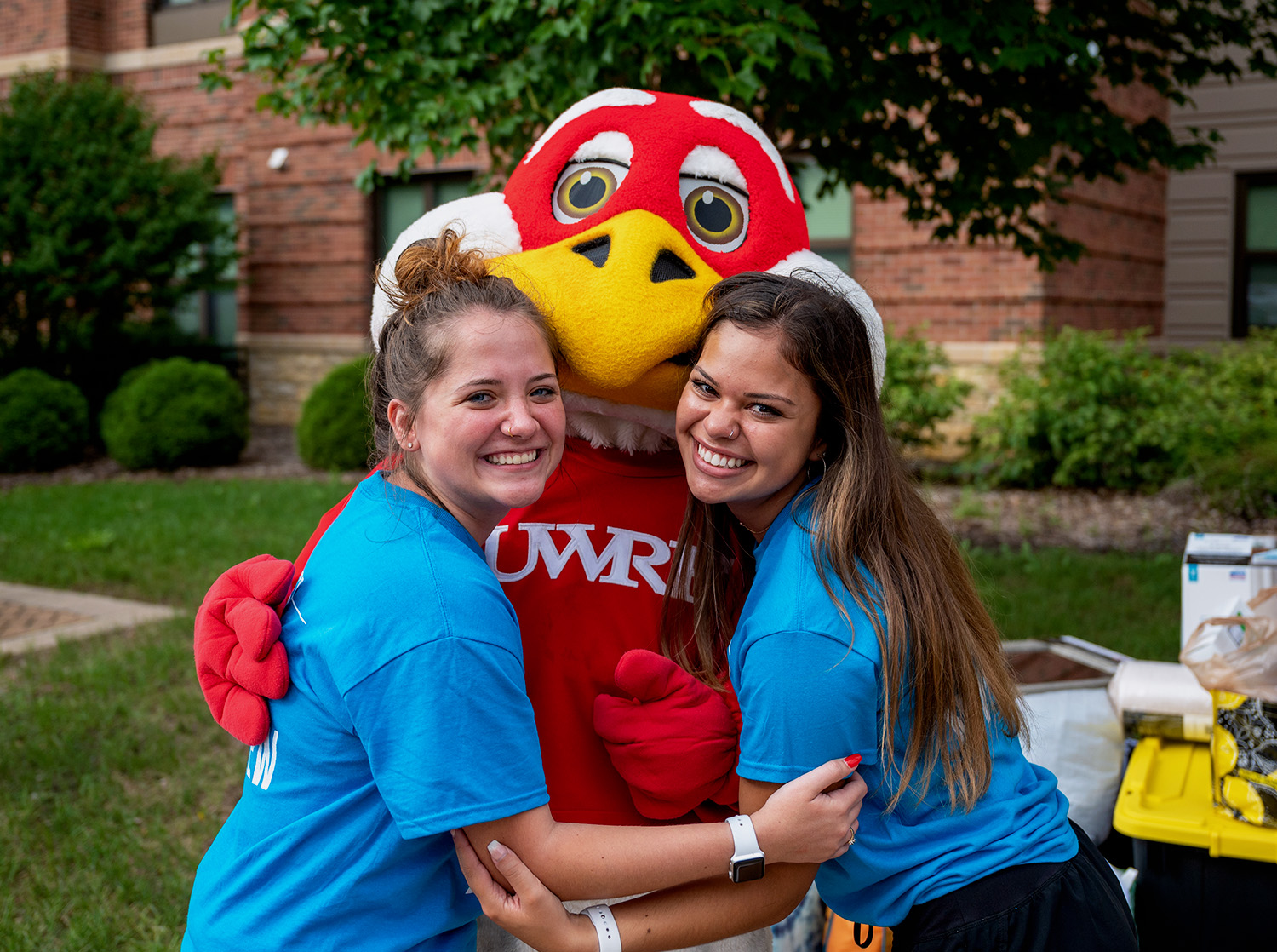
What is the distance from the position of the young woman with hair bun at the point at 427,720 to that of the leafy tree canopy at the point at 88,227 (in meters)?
11.3

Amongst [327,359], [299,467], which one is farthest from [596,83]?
[327,359]

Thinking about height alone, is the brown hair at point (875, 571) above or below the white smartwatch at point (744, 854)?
above

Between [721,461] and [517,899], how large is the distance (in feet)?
2.51

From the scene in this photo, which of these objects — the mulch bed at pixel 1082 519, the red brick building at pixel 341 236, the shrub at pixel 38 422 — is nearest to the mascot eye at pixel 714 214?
the mulch bed at pixel 1082 519

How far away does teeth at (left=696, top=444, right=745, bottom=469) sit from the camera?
5.93 ft

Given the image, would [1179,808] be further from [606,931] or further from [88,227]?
[88,227]

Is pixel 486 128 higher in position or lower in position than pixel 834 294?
higher

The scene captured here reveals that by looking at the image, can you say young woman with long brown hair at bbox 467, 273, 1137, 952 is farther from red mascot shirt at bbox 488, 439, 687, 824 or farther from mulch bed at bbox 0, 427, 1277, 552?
mulch bed at bbox 0, 427, 1277, 552

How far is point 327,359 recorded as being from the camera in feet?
44.6

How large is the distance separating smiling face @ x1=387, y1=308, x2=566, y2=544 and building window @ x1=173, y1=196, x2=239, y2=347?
1423cm

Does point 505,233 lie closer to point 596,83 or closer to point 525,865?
point 525,865

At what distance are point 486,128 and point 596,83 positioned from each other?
2.19 feet

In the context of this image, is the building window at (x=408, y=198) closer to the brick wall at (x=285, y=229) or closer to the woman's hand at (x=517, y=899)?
the brick wall at (x=285, y=229)

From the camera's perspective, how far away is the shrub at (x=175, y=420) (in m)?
10.9
